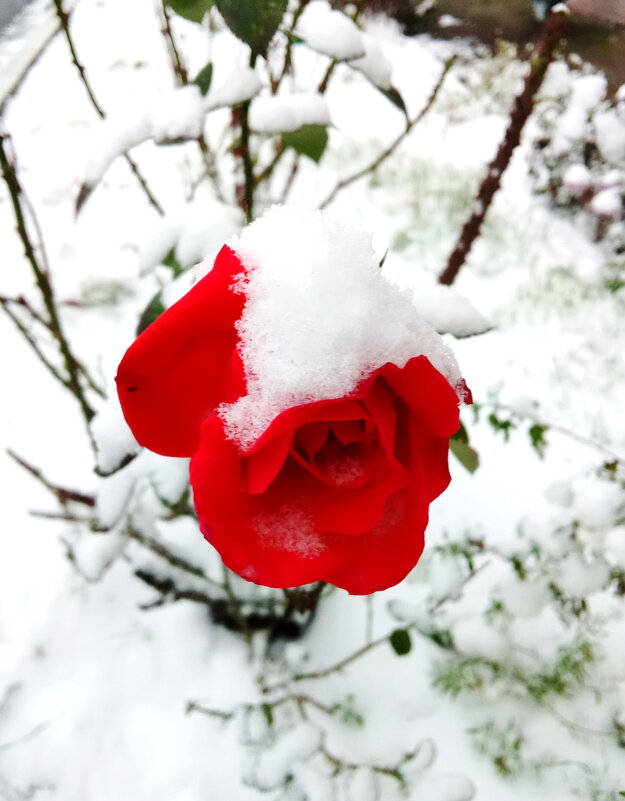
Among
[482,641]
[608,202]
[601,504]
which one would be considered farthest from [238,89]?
[608,202]

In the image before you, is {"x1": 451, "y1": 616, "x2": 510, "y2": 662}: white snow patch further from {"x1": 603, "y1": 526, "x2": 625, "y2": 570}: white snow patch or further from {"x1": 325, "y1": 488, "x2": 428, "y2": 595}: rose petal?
{"x1": 325, "y1": 488, "x2": 428, "y2": 595}: rose petal

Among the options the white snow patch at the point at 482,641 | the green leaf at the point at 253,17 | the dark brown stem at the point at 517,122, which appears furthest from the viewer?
the white snow patch at the point at 482,641

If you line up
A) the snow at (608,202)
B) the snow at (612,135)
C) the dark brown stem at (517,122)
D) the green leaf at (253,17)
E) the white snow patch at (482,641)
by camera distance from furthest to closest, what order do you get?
1. the snow at (608,202)
2. the snow at (612,135)
3. the white snow patch at (482,641)
4. the dark brown stem at (517,122)
5. the green leaf at (253,17)

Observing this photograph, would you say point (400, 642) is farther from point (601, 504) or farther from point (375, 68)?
point (375, 68)

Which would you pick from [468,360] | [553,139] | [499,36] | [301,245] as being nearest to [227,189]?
[468,360]

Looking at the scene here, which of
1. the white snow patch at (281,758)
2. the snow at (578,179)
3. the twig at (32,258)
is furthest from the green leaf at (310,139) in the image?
the snow at (578,179)

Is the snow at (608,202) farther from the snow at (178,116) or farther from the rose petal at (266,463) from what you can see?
the rose petal at (266,463)

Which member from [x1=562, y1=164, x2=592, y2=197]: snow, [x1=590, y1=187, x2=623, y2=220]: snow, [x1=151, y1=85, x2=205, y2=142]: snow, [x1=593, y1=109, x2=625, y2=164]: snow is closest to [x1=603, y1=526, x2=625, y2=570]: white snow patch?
[x1=151, y1=85, x2=205, y2=142]: snow
